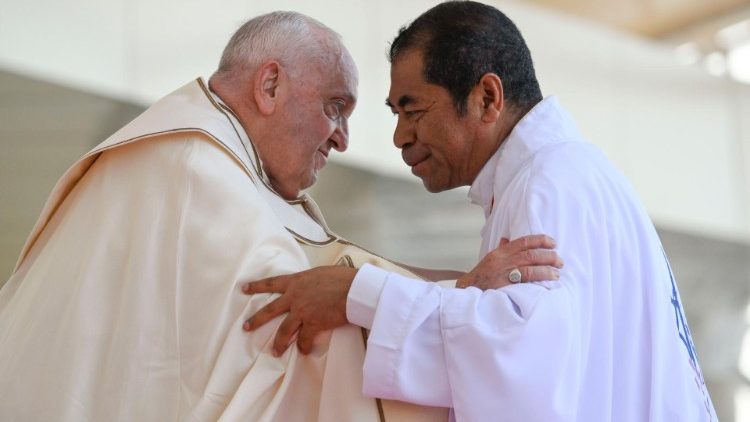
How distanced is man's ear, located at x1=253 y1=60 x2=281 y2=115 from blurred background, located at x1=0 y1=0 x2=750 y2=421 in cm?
365

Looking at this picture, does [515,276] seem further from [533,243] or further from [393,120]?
[393,120]

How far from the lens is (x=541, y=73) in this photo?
969 centimetres

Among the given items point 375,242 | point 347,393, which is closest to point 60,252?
point 347,393

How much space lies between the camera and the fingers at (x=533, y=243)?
2.53m

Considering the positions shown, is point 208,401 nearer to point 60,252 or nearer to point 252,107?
point 60,252

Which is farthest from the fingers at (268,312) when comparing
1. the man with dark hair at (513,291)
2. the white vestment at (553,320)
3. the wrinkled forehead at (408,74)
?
the wrinkled forehead at (408,74)

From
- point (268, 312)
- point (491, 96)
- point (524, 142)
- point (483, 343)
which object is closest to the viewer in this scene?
point (483, 343)

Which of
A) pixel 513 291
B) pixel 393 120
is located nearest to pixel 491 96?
pixel 513 291

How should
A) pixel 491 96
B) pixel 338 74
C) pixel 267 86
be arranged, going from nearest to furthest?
pixel 491 96
pixel 267 86
pixel 338 74

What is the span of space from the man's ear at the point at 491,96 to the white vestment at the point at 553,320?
4.1 inches

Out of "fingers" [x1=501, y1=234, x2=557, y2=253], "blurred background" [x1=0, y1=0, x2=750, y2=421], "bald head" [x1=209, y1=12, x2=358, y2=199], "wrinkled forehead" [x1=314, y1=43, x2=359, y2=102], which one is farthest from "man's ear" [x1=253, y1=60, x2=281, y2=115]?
"blurred background" [x1=0, y1=0, x2=750, y2=421]

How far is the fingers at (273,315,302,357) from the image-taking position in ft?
8.67

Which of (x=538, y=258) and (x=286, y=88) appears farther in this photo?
(x=286, y=88)

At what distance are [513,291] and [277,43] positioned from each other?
1.24 m
